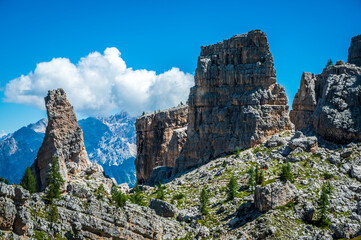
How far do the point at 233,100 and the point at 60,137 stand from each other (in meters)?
63.7

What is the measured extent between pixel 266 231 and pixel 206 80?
7895cm

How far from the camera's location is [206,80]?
6176 inches

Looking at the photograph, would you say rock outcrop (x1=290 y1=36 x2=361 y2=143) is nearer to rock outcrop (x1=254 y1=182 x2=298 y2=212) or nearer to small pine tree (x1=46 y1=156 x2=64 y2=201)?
rock outcrop (x1=254 y1=182 x2=298 y2=212)

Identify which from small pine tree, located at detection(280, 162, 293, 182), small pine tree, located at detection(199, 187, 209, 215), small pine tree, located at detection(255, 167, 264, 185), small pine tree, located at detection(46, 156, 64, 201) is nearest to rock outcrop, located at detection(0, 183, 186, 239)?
small pine tree, located at detection(46, 156, 64, 201)

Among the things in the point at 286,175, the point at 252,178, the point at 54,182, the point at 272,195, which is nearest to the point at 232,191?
the point at 252,178

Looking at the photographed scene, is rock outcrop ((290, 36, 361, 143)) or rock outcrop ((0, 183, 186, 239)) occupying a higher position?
rock outcrop ((290, 36, 361, 143))

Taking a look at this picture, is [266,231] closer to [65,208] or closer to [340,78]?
[65,208]

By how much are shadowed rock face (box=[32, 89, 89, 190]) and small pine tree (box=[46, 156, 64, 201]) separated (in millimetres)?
22317

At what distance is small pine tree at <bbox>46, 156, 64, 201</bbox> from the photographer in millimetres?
84744

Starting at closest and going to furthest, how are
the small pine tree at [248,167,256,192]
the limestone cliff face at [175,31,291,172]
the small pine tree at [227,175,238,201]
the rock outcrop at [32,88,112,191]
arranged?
the small pine tree at [227,175,238,201] < the small pine tree at [248,167,256,192] < the rock outcrop at [32,88,112,191] < the limestone cliff face at [175,31,291,172]

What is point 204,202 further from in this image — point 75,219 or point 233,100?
point 233,100

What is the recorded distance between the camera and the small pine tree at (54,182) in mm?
84744

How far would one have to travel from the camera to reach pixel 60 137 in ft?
426

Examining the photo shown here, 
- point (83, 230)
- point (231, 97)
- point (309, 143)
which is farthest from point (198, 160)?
point (83, 230)
